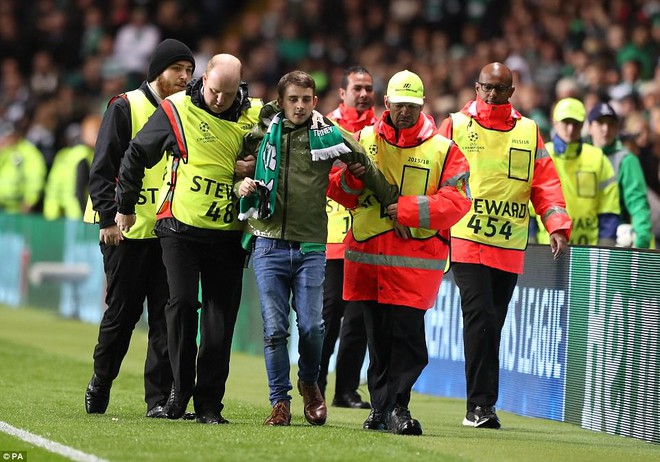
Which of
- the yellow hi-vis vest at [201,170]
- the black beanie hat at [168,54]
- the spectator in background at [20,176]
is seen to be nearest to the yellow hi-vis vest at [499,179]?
the yellow hi-vis vest at [201,170]

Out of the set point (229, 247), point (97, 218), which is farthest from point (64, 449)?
point (97, 218)

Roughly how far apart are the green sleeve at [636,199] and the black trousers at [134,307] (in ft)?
15.3

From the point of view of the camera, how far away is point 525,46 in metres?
21.5

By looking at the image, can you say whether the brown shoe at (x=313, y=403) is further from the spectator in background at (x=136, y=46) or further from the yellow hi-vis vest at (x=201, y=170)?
the spectator in background at (x=136, y=46)

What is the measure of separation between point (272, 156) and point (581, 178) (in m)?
4.25

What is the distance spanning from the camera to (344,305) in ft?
39.5

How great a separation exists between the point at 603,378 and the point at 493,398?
0.80 meters

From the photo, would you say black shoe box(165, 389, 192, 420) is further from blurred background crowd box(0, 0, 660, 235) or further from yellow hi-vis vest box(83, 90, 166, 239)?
blurred background crowd box(0, 0, 660, 235)

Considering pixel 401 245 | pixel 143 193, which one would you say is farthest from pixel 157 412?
pixel 401 245

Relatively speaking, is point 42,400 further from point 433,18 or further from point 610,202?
point 433,18

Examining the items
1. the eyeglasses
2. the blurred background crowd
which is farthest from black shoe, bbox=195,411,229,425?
the blurred background crowd

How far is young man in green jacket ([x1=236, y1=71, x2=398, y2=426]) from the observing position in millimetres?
9469

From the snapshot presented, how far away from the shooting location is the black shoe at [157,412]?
10.1 m

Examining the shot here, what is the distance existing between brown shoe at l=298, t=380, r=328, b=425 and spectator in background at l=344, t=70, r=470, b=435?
324 mm
